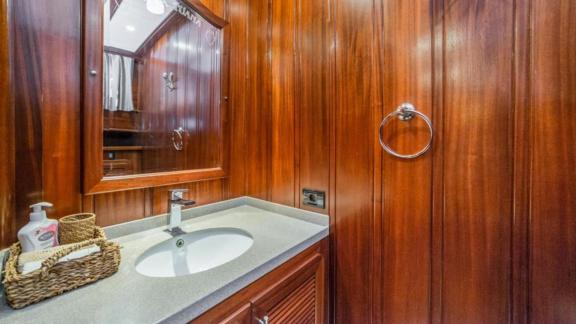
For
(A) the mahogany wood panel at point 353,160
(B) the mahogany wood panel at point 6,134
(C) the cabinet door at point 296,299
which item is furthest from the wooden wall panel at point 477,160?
(B) the mahogany wood panel at point 6,134

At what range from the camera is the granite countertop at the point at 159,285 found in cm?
48

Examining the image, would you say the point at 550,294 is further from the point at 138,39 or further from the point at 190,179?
the point at 138,39

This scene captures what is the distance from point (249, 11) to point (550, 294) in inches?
64.7

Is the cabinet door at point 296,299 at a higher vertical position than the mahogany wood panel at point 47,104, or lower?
lower

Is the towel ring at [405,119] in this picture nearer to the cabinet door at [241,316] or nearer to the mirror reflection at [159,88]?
the cabinet door at [241,316]

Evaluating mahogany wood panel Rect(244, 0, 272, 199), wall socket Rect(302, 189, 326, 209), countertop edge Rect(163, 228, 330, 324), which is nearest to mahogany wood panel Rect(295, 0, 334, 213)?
wall socket Rect(302, 189, 326, 209)

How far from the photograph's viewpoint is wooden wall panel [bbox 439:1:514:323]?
68 centimetres

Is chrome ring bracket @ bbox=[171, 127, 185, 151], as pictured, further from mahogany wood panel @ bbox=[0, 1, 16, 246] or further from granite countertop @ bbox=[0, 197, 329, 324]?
mahogany wood panel @ bbox=[0, 1, 16, 246]

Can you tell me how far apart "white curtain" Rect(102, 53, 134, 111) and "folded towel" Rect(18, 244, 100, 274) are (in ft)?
1.61

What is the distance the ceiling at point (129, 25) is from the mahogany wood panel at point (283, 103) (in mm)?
544

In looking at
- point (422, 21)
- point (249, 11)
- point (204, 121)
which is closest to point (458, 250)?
point (422, 21)

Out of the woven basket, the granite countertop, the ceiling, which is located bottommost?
the granite countertop

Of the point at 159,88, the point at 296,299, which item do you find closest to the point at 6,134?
the point at 159,88

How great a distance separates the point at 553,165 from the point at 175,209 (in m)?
1.22
